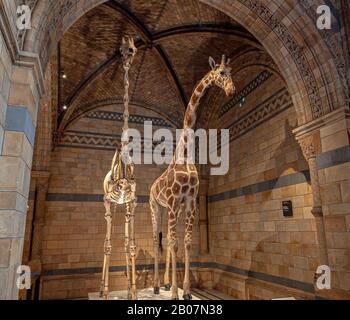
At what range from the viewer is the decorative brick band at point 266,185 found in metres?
5.40

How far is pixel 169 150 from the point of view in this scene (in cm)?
970

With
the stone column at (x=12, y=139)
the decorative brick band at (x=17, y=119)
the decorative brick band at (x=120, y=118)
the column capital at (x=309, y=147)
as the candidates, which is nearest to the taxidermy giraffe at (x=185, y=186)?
the column capital at (x=309, y=147)

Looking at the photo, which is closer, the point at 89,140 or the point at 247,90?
the point at 247,90

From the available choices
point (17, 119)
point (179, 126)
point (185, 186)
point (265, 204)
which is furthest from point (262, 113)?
point (17, 119)

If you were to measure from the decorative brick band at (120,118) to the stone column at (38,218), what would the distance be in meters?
2.48

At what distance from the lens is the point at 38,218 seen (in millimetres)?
7516

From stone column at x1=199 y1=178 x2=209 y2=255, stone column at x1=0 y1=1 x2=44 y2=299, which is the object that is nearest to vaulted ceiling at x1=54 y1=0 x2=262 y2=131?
stone column at x1=199 y1=178 x2=209 y2=255

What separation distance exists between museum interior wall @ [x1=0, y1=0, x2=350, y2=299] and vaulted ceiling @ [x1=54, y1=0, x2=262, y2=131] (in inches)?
1.3

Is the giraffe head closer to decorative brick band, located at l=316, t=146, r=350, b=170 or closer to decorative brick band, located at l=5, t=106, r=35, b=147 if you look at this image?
decorative brick band, located at l=316, t=146, r=350, b=170

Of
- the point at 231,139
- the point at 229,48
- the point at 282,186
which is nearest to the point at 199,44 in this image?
the point at 229,48

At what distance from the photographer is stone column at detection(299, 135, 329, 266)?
12.7 ft

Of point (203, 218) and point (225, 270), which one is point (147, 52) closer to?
point (203, 218)

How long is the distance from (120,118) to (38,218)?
4000 millimetres
